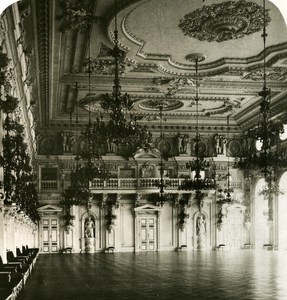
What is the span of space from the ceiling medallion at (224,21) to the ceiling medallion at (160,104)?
821 centimetres

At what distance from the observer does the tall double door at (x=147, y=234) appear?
92.6ft

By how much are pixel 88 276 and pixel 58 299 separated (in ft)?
14.7

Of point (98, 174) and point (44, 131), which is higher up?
point (44, 131)

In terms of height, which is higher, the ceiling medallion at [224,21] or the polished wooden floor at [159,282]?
the ceiling medallion at [224,21]

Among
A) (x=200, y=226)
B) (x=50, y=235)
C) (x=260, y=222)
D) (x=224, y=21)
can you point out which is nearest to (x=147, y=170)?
(x=200, y=226)

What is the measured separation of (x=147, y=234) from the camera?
28.3 m

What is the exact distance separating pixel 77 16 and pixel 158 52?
13.9ft

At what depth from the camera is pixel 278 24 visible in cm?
1420

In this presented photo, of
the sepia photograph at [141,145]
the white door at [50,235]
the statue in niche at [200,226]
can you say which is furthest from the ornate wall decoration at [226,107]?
the white door at [50,235]

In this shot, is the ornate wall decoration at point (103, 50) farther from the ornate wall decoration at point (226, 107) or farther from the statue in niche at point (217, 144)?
the statue in niche at point (217, 144)

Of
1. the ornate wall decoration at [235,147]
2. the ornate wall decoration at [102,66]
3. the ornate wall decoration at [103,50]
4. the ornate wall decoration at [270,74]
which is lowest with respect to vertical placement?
the ornate wall decoration at [235,147]

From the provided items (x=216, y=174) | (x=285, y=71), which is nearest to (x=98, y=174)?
(x=285, y=71)

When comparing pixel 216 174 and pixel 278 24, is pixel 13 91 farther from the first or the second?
pixel 216 174

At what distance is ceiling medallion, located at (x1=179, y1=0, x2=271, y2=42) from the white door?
610 inches
